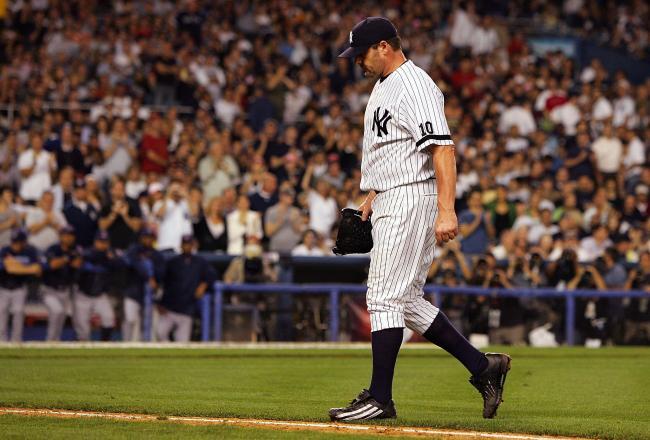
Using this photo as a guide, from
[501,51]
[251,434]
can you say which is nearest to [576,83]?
[501,51]

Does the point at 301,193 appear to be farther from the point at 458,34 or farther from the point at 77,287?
the point at 458,34

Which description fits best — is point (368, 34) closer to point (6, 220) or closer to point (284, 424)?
point (284, 424)

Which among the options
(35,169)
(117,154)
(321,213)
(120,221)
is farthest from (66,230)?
(321,213)

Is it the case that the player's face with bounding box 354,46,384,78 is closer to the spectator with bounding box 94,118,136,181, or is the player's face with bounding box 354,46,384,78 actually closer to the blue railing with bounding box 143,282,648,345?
the blue railing with bounding box 143,282,648,345

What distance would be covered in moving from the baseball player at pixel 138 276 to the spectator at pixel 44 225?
1.07 m

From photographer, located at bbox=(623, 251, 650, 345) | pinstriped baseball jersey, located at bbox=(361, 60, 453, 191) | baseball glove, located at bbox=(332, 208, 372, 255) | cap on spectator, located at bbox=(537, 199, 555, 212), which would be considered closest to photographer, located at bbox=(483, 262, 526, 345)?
photographer, located at bbox=(623, 251, 650, 345)

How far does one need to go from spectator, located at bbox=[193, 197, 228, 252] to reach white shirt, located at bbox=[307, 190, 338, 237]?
4.96ft

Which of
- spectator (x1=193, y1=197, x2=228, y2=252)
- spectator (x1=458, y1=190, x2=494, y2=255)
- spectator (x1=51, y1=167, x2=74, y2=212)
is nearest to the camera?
spectator (x1=51, y1=167, x2=74, y2=212)

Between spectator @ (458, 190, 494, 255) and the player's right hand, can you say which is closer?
the player's right hand

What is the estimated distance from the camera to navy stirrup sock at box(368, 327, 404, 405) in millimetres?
6840

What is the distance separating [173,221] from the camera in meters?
16.6

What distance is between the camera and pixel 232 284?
15680mm

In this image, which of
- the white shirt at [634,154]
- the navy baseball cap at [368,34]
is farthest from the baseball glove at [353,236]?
the white shirt at [634,154]

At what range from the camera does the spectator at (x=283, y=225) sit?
56.6 ft
